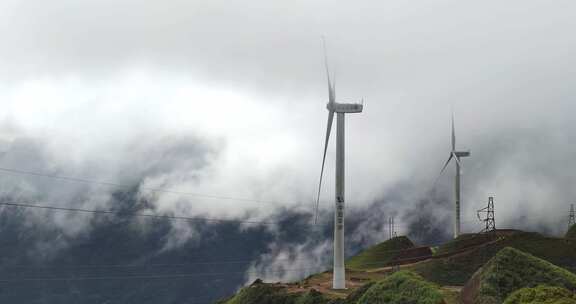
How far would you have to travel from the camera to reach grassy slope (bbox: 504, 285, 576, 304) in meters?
83.5

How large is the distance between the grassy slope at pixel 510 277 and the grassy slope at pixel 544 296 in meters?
11.0

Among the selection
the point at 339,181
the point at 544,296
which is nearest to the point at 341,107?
the point at 339,181

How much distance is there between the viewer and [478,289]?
107000 mm

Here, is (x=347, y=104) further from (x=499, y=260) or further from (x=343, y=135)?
(x=499, y=260)

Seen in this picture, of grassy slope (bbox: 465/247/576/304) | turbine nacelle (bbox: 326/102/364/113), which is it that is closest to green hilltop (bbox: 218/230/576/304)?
grassy slope (bbox: 465/247/576/304)

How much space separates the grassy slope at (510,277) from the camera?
103925 millimetres

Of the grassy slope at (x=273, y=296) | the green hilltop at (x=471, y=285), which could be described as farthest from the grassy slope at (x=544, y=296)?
the grassy slope at (x=273, y=296)

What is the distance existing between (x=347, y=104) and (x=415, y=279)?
59.5 meters

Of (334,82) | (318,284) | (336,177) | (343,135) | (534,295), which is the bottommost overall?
(318,284)

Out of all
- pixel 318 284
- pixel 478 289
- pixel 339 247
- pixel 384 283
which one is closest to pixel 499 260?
pixel 478 289

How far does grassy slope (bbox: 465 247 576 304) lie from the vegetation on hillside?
7665mm

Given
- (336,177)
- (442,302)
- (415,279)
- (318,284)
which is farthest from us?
(318,284)

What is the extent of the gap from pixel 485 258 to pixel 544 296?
85204 millimetres

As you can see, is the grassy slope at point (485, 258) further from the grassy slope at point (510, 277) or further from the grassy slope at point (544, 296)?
the grassy slope at point (544, 296)
